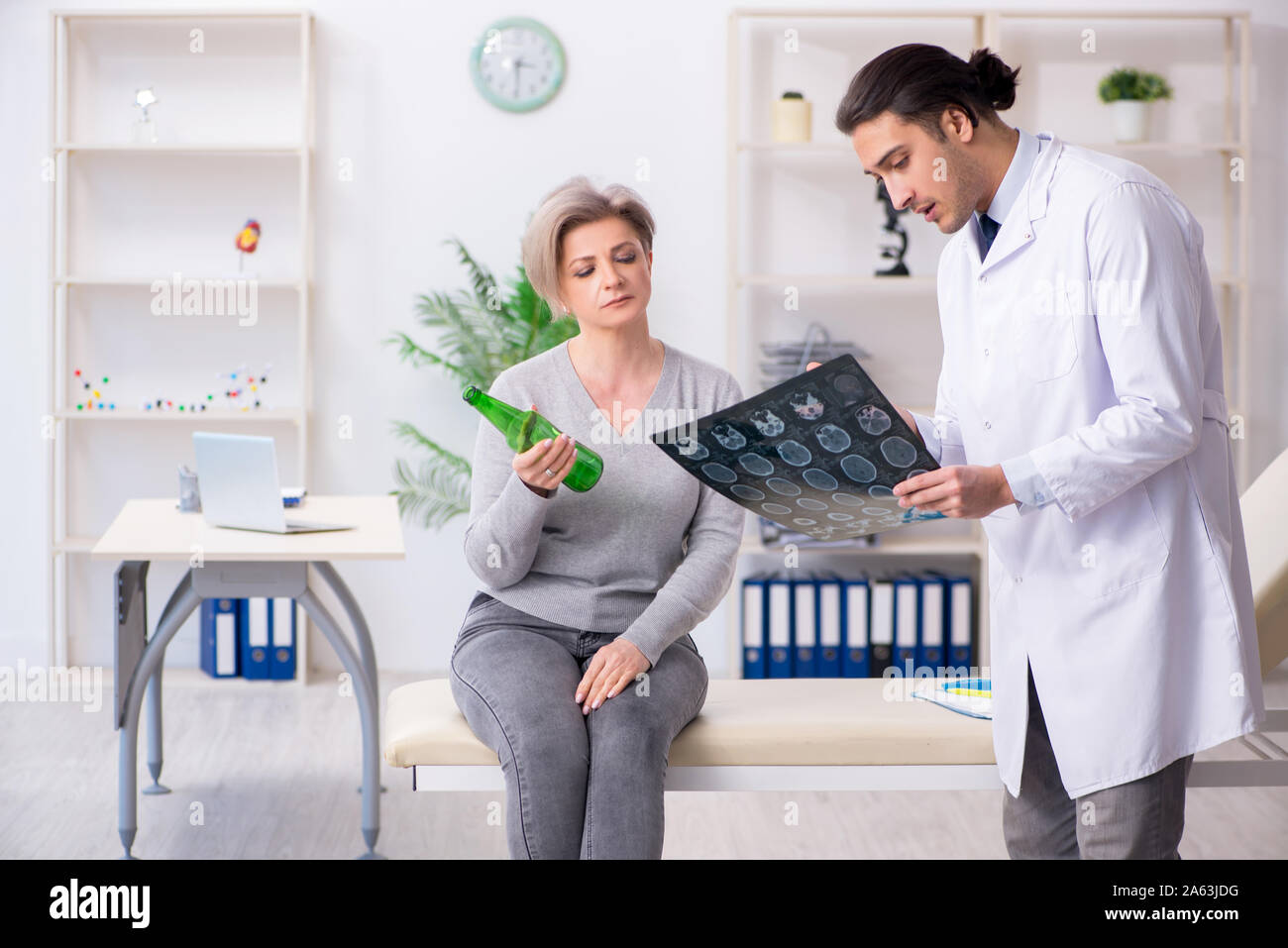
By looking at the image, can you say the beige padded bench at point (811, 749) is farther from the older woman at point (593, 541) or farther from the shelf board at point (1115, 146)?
the shelf board at point (1115, 146)

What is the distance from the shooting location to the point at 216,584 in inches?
91.7

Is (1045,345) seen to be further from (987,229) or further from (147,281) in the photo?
(147,281)

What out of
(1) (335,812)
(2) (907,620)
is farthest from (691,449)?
(2) (907,620)

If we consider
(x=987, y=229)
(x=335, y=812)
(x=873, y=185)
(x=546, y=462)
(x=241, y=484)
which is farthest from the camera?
(x=873, y=185)

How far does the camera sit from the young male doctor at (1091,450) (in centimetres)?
121

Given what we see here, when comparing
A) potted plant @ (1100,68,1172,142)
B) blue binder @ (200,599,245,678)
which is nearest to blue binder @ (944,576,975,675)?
potted plant @ (1100,68,1172,142)

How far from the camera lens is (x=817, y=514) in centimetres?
149

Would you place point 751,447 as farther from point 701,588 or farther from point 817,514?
point 701,588

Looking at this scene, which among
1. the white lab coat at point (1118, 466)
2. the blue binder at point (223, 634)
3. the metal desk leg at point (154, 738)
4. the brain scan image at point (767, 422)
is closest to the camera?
the white lab coat at point (1118, 466)

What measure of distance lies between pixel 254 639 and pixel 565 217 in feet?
8.49

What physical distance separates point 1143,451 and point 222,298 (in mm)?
3424

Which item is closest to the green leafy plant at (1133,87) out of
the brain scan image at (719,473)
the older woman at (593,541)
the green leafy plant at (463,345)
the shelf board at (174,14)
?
the green leafy plant at (463,345)

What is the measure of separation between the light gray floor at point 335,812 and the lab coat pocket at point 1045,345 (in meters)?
1.26
